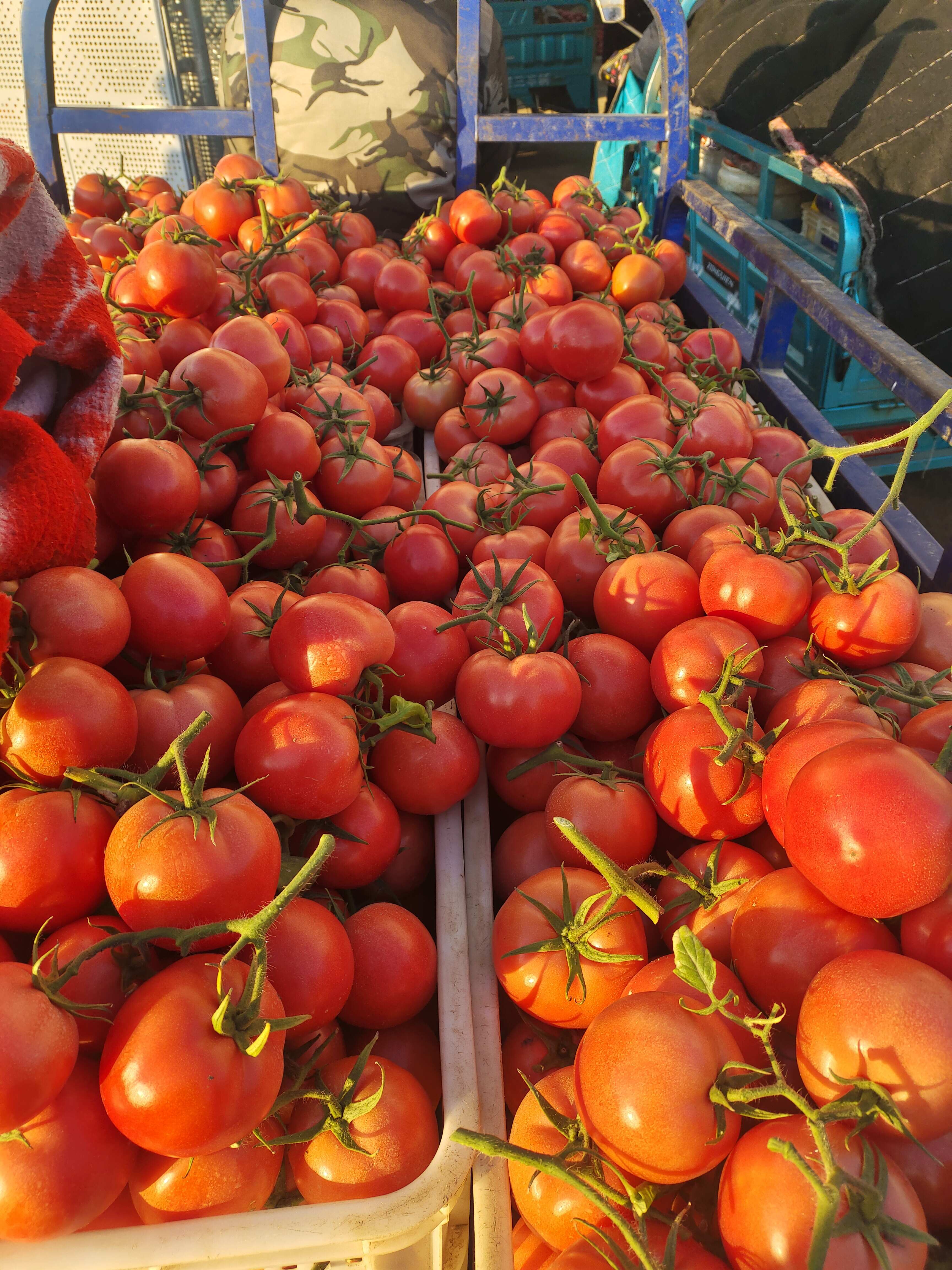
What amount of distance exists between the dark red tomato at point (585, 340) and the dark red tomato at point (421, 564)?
27.3 inches

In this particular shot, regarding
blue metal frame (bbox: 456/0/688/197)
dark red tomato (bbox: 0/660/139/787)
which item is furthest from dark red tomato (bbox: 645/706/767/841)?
blue metal frame (bbox: 456/0/688/197)

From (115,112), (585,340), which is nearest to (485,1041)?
(585,340)

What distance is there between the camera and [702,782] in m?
1.02

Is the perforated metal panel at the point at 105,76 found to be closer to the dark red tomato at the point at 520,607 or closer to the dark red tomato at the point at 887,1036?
the dark red tomato at the point at 520,607

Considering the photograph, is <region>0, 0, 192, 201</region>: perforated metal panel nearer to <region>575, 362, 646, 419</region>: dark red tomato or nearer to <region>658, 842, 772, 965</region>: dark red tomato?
<region>575, 362, 646, 419</region>: dark red tomato

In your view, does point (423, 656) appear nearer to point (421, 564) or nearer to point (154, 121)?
point (421, 564)

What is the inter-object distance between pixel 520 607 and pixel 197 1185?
2.87ft

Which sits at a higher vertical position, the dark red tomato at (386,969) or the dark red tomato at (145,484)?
the dark red tomato at (145,484)

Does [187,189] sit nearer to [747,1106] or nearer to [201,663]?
[201,663]

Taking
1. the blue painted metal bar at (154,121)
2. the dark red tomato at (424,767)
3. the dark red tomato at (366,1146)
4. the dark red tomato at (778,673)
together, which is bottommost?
the dark red tomato at (366,1146)

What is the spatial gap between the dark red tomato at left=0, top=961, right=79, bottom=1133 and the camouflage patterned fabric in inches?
136

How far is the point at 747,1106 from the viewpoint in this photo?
691mm

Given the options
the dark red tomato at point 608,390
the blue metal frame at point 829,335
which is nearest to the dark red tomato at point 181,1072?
the blue metal frame at point 829,335

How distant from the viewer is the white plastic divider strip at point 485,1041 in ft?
2.71
